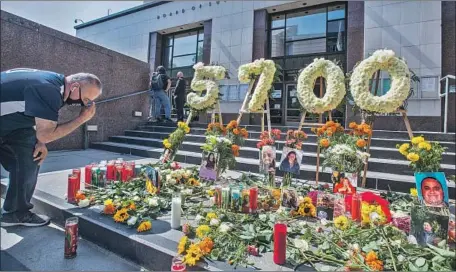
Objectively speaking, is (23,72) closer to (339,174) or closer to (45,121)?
(45,121)

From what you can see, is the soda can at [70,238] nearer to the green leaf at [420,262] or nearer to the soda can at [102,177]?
the soda can at [102,177]

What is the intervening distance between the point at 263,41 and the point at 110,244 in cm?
852

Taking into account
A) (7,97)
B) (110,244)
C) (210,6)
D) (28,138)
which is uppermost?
(210,6)

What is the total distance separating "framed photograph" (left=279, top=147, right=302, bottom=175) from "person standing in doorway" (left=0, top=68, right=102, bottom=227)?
219 centimetres

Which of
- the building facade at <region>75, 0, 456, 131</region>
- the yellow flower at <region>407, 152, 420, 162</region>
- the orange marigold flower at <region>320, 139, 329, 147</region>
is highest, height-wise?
the building facade at <region>75, 0, 456, 131</region>

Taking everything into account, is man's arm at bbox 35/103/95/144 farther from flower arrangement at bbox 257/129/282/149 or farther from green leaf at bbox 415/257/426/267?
green leaf at bbox 415/257/426/267

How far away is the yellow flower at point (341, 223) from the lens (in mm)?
2073

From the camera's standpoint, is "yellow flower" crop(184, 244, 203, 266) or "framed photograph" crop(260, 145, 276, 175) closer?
"yellow flower" crop(184, 244, 203, 266)

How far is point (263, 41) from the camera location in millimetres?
9164

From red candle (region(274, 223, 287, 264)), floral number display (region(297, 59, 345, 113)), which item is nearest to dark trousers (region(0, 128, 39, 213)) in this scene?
red candle (region(274, 223, 287, 264))

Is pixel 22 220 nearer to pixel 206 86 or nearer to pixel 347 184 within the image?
pixel 347 184

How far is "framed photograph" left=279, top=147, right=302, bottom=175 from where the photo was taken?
125 inches

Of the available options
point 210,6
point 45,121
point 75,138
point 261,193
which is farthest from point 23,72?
point 210,6

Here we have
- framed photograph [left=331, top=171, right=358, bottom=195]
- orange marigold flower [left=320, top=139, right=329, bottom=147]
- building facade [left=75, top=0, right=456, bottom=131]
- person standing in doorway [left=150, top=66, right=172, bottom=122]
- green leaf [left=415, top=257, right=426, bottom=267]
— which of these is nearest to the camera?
green leaf [left=415, top=257, right=426, bottom=267]
